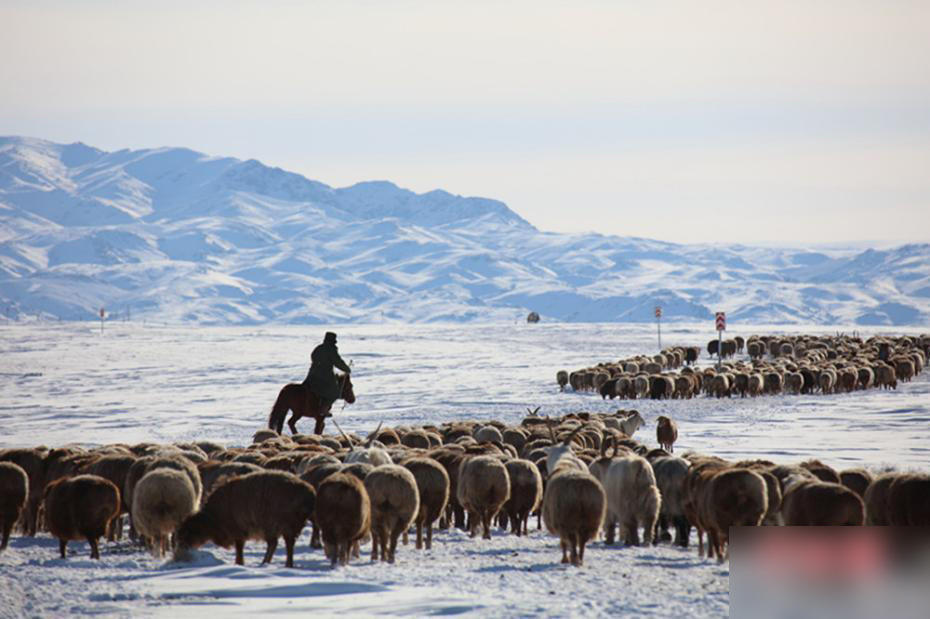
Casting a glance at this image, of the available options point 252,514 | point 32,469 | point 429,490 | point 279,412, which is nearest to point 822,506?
point 429,490

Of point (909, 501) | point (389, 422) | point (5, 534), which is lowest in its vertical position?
point (5, 534)

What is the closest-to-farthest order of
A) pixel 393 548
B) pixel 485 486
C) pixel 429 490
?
pixel 393 548
pixel 429 490
pixel 485 486

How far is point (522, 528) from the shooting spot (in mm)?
18109

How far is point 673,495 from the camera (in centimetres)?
1645

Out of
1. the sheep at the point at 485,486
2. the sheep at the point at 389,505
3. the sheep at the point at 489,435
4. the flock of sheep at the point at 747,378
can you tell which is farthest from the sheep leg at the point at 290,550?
the flock of sheep at the point at 747,378

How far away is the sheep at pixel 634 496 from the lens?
51.9 feet

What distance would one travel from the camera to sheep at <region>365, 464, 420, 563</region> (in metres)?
14.1

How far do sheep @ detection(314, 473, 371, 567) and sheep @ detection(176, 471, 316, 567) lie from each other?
0.85 feet

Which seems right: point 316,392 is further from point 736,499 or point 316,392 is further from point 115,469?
point 736,499

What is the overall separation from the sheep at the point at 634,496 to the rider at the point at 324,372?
12875 millimetres

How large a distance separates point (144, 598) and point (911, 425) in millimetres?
27848

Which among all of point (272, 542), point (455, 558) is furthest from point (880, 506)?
point (272, 542)

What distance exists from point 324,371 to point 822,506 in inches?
653

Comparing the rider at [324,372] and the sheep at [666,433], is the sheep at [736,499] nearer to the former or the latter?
the sheep at [666,433]
